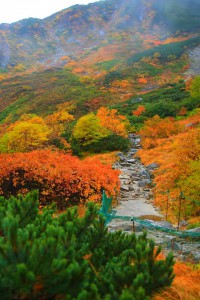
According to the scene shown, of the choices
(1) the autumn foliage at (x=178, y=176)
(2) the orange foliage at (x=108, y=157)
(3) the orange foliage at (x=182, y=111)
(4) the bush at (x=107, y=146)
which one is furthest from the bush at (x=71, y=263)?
(3) the orange foliage at (x=182, y=111)

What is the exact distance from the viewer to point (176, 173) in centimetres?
1537

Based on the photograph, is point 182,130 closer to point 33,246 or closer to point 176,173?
point 176,173

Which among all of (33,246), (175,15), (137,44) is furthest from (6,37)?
(33,246)

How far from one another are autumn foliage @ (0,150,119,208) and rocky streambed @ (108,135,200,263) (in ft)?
5.58

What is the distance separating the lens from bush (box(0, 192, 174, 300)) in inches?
111

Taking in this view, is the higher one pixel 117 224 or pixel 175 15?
pixel 175 15

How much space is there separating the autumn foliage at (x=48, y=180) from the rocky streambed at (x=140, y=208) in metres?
1.70

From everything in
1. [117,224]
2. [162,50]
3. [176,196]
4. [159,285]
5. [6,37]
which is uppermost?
[6,37]

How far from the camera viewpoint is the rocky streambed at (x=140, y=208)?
7863mm

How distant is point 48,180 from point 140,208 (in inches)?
162

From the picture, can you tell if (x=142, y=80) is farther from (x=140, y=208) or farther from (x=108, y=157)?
(x=140, y=208)

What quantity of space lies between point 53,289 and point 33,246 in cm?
48

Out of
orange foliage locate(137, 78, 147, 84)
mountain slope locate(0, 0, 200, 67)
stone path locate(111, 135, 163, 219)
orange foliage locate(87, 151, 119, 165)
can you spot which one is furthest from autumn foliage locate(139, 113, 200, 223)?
mountain slope locate(0, 0, 200, 67)

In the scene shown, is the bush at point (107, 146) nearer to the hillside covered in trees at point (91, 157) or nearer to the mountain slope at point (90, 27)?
the hillside covered in trees at point (91, 157)
